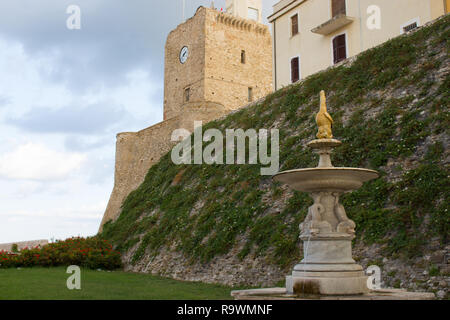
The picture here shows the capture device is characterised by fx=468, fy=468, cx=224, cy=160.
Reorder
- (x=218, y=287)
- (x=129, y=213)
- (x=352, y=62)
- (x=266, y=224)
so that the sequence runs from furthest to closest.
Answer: (x=129, y=213) → (x=352, y=62) → (x=266, y=224) → (x=218, y=287)

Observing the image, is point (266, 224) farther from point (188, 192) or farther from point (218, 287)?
point (188, 192)

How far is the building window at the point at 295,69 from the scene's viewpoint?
25070 millimetres

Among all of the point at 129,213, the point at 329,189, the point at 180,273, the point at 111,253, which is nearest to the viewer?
the point at 329,189

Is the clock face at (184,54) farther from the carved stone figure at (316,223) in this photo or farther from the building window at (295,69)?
the carved stone figure at (316,223)

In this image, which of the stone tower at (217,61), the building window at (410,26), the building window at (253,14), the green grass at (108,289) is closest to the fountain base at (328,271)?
the green grass at (108,289)

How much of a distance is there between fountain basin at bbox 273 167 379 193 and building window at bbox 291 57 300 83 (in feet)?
59.0

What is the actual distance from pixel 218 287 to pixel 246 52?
106ft

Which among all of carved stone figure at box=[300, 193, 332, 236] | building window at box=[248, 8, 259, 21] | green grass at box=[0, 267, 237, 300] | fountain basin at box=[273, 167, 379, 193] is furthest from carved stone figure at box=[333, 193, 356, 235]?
building window at box=[248, 8, 259, 21]

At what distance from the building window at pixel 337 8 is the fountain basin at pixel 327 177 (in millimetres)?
16715

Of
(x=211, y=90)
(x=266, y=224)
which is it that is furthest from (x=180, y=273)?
(x=211, y=90)

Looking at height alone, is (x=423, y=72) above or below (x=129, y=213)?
above

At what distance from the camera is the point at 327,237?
754cm

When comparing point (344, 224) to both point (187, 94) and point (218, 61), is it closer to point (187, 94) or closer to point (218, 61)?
→ point (218, 61)

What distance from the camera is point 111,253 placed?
18281mm
